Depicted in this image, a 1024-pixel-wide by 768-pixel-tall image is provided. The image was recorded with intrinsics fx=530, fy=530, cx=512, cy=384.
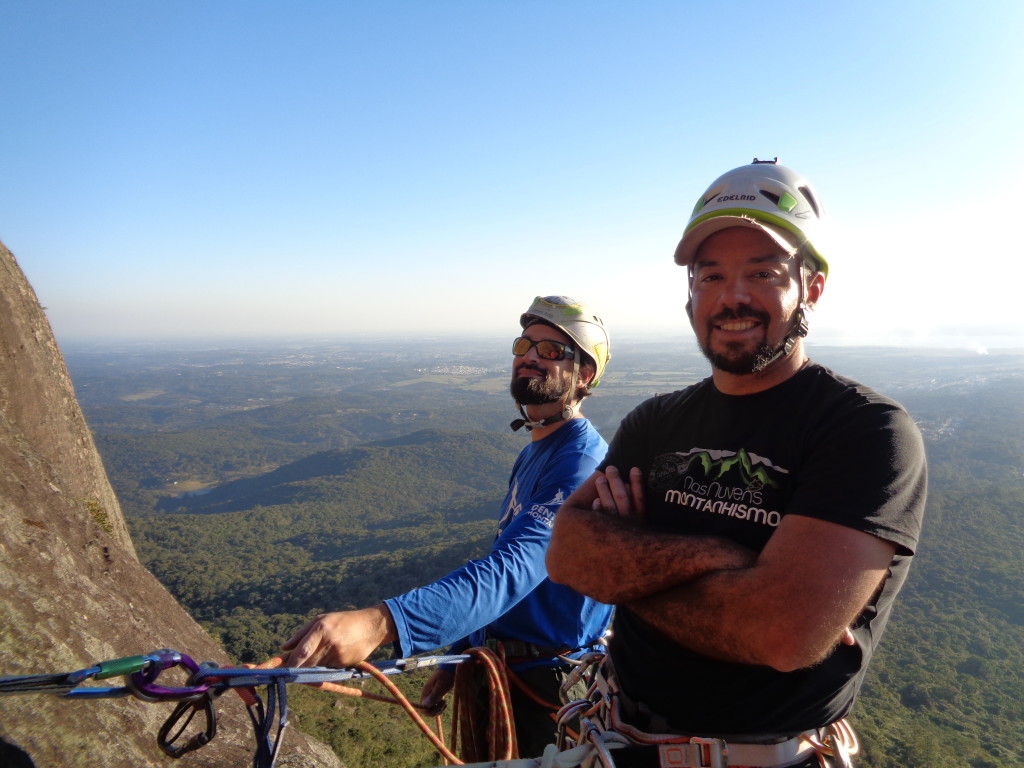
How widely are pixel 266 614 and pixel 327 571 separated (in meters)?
13.6

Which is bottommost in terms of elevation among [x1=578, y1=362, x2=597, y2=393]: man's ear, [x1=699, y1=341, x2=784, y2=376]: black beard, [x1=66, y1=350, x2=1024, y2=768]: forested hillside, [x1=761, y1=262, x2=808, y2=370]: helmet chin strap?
[x1=66, y1=350, x2=1024, y2=768]: forested hillside

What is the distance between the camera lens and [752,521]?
2.03 m

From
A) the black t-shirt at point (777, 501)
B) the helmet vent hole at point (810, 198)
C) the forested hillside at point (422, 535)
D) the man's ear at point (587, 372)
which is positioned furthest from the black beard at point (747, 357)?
the forested hillside at point (422, 535)

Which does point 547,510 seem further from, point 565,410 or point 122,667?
point 122,667

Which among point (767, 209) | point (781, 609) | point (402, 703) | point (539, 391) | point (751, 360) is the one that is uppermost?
point (767, 209)

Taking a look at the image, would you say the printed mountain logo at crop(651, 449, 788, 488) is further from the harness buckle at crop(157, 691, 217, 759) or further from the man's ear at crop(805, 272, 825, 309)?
Answer: the harness buckle at crop(157, 691, 217, 759)

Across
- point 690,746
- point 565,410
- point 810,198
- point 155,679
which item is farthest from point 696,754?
point 565,410

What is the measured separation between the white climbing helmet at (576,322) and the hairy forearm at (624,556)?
89.2 inches

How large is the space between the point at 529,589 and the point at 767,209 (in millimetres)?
2214

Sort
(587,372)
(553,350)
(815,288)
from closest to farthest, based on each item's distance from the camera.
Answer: (815,288) < (553,350) < (587,372)

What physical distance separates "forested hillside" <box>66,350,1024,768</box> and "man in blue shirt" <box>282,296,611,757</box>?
55.7 feet

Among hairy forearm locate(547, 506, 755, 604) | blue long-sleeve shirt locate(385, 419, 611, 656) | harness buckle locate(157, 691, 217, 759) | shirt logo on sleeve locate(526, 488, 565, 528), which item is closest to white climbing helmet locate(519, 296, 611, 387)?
blue long-sleeve shirt locate(385, 419, 611, 656)

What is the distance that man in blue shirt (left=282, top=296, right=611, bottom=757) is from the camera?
233 centimetres

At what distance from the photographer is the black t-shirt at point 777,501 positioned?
1774mm
